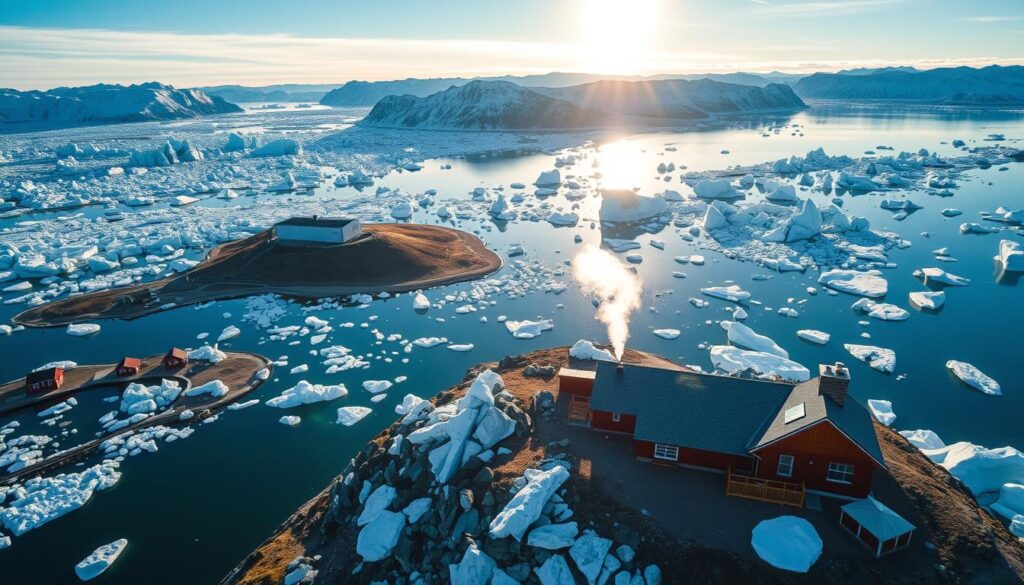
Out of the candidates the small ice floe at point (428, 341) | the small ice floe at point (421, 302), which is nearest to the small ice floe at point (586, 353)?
the small ice floe at point (428, 341)

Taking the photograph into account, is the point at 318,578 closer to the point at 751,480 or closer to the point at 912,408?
the point at 751,480

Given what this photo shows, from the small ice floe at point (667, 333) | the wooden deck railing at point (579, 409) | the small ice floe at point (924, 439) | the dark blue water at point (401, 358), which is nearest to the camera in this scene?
the wooden deck railing at point (579, 409)

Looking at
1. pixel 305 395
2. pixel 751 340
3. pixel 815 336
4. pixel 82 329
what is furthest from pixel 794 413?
pixel 82 329

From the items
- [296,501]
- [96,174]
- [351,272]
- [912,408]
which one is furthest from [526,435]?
[96,174]

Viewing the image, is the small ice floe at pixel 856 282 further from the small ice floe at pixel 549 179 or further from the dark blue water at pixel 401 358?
the small ice floe at pixel 549 179

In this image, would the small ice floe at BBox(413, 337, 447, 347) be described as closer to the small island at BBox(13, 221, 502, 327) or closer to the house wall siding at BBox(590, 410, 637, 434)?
the small island at BBox(13, 221, 502, 327)

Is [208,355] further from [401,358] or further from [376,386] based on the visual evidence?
[401,358]

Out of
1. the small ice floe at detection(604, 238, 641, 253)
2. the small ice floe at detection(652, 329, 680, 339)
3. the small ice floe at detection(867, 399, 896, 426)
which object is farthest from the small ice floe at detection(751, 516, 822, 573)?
the small ice floe at detection(604, 238, 641, 253)
